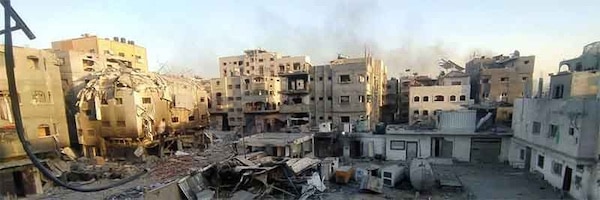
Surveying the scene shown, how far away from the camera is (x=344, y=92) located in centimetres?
3419

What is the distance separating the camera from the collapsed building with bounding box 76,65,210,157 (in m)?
27.7

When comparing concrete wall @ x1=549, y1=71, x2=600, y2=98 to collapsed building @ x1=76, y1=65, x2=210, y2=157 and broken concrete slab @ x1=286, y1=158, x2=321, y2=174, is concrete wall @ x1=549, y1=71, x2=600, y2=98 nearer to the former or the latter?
broken concrete slab @ x1=286, y1=158, x2=321, y2=174

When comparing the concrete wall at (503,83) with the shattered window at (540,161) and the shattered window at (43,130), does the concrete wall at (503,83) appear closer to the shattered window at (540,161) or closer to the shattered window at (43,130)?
Result: the shattered window at (540,161)

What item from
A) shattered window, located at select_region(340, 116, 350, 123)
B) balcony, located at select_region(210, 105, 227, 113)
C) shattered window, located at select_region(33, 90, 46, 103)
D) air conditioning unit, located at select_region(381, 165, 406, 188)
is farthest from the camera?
balcony, located at select_region(210, 105, 227, 113)

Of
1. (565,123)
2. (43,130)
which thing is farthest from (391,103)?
(43,130)

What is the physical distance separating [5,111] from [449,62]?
51.9 metres

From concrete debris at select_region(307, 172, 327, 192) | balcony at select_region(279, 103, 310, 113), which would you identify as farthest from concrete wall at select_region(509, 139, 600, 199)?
balcony at select_region(279, 103, 310, 113)

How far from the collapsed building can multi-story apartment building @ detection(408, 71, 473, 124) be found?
2759 cm

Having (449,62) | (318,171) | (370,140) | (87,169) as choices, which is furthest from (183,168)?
(449,62)

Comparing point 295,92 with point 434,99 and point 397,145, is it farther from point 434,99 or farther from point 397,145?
point 434,99

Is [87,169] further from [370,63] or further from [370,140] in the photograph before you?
[370,63]

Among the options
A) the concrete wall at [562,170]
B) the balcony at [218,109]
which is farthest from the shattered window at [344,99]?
the balcony at [218,109]

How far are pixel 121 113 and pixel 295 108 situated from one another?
729 inches

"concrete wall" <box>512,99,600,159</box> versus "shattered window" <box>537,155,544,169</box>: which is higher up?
"concrete wall" <box>512,99,600,159</box>
